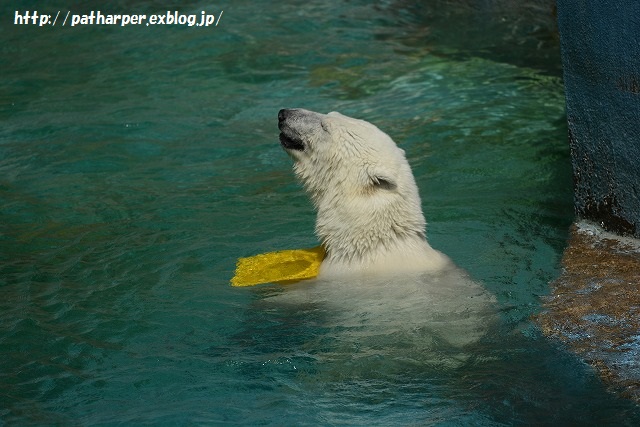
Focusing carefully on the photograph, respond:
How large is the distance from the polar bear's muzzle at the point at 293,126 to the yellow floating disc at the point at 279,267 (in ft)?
1.78

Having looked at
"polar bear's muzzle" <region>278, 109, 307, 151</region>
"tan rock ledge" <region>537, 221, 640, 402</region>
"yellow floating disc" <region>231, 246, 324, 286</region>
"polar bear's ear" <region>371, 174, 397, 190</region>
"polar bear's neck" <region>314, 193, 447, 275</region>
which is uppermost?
"polar bear's muzzle" <region>278, 109, 307, 151</region>

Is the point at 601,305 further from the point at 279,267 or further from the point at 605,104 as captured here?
the point at 279,267

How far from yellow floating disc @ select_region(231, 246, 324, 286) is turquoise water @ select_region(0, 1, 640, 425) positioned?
3.6 inches

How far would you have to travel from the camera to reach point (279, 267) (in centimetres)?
474

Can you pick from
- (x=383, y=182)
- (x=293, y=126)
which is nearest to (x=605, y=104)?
(x=383, y=182)

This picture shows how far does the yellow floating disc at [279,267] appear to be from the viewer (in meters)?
4.64

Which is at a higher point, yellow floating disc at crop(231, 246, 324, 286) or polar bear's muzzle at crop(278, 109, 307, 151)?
polar bear's muzzle at crop(278, 109, 307, 151)

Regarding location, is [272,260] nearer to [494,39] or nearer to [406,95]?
[406,95]

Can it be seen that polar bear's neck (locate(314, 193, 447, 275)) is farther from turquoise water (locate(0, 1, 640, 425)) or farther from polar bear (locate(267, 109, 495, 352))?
turquoise water (locate(0, 1, 640, 425))

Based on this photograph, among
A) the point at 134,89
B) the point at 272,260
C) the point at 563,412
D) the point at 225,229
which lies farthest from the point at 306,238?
the point at 134,89

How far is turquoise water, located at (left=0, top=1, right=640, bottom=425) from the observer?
3768 mm

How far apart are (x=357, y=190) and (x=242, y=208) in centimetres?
165

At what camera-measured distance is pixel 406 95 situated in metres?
8.20

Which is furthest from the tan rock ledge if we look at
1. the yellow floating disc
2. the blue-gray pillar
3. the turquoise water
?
the yellow floating disc
